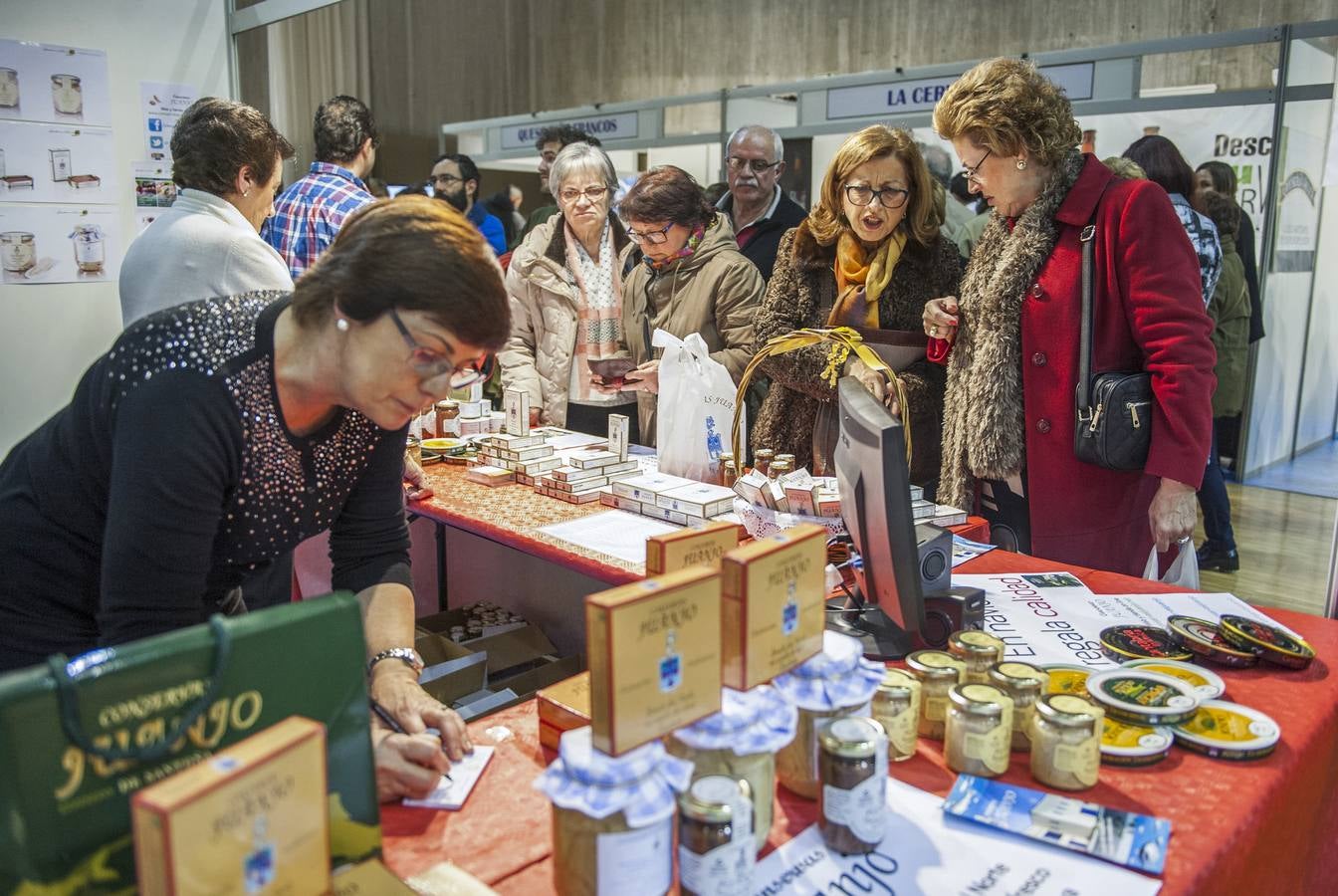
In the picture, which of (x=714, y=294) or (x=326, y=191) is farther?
(x=326, y=191)

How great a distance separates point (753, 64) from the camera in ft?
29.2

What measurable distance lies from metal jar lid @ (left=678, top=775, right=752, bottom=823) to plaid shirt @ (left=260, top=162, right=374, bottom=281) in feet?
9.30

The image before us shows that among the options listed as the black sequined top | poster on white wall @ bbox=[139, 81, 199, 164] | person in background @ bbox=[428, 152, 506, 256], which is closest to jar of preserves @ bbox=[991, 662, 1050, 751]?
the black sequined top

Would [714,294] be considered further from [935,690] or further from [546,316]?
[935,690]

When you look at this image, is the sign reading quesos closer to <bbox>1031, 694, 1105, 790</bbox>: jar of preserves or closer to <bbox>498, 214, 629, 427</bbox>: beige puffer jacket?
<bbox>498, 214, 629, 427</bbox>: beige puffer jacket

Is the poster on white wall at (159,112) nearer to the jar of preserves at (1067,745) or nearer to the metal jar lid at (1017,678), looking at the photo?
the metal jar lid at (1017,678)

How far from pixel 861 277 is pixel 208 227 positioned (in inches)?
70.4

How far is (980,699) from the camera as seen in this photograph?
3.98ft

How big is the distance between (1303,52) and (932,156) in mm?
1959

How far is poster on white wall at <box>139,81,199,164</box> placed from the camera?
13.3 ft

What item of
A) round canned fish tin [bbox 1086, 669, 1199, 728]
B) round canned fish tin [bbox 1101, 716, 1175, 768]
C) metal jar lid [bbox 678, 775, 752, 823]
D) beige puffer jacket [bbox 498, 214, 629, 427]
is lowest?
round canned fish tin [bbox 1101, 716, 1175, 768]

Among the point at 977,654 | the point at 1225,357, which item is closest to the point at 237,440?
the point at 977,654

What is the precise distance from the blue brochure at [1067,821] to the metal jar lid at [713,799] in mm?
353

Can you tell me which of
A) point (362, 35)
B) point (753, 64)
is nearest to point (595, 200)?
point (753, 64)
